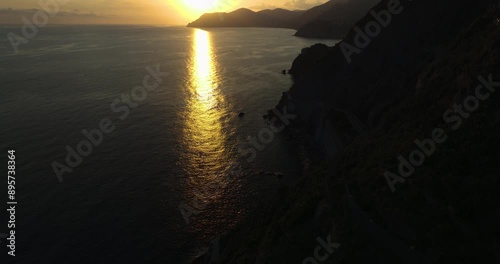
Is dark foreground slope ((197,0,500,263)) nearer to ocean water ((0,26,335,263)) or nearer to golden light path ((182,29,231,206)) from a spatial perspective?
ocean water ((0,26,335,263))

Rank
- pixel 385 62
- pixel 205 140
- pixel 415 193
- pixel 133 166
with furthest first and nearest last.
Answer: pixel 205 140 < pixel 385 62 < pixel 133 166 < pixel 415 193

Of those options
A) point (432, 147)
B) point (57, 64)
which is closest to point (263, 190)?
point (432, 147)

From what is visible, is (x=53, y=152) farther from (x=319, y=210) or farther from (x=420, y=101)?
(x=420, y=101)

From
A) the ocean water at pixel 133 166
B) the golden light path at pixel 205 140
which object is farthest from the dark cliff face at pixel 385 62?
the golden light path at pixel 205 140

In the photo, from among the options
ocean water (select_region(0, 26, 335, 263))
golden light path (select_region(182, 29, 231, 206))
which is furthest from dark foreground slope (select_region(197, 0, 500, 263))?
golden light path (select_region(182, 29, 231, 206))

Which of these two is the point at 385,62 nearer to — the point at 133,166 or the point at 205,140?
the point at 205,140

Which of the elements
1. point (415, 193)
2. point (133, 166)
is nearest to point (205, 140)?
point (133, 166)
